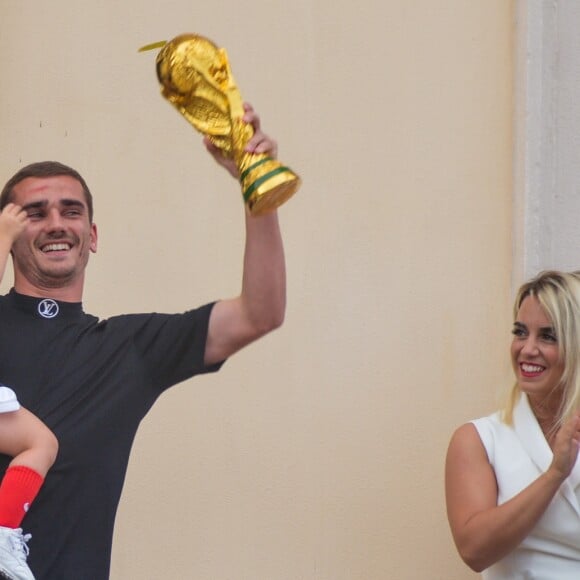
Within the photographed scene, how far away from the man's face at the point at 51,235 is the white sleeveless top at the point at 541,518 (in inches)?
47.3

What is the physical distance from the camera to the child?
3812mm

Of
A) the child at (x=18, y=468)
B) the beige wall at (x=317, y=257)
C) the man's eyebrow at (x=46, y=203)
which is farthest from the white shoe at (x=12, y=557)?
the beige wall at (x=317, y=257)

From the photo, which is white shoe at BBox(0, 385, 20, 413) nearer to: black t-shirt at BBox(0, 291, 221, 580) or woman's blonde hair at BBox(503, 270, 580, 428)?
black t-shirt at BBox(0, 291, 221, 580)

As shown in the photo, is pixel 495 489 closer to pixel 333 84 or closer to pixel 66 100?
pixel 333 84

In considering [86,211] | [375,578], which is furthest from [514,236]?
[86,211]

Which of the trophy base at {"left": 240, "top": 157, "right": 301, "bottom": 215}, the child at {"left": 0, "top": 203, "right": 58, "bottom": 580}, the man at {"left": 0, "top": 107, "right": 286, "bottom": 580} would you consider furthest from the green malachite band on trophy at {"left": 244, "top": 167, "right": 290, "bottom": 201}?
the child at {"left": 0, "top": 203, "right": 58, "bottom": 580}

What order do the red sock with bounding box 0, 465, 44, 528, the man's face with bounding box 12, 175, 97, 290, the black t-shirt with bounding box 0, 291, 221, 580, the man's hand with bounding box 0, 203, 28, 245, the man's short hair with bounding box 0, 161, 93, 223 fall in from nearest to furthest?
1. the red sock with bounding box 0, 465, 44, 528
2. the black t-shirt with bounding box 0, 291, 221, 580
3. the man's hand with bounding box 0, 203, 28, 245
4. the man's face with bounding box 12, 175, 97, 290
5. the man's short hair with bounding box 0, 161, 93, 223

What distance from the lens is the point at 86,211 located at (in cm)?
439

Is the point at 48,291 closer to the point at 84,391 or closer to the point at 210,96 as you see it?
the point at 84,391

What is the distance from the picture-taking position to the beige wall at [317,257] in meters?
5.30

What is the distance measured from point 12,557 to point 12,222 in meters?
0.82

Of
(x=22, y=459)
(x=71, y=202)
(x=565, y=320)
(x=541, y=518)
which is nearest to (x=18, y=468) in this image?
(x=22, y=459)

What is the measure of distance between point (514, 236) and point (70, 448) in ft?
5.86

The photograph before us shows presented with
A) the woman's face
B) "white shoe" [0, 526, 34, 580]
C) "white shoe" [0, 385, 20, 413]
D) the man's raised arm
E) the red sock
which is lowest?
"white shoe" [0, 526, 34, 580]
